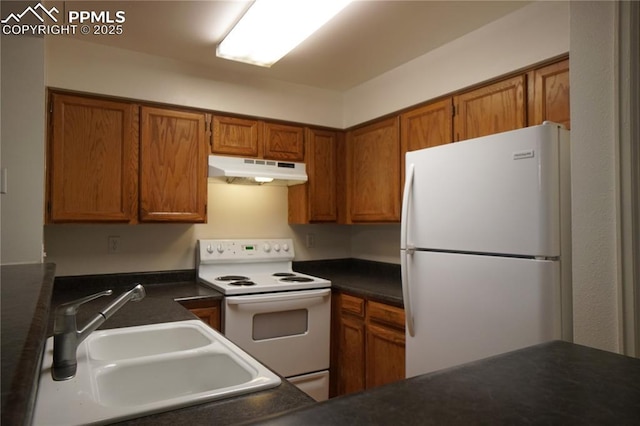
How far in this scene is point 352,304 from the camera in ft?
8.83

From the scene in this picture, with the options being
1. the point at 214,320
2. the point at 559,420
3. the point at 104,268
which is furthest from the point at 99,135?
the point at 559,420

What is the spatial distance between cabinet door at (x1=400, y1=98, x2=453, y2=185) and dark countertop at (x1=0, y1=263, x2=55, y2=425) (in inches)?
86.2

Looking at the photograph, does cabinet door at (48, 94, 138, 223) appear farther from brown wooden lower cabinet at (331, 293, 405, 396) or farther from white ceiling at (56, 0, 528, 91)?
brown wooden lower cabinet at (331, 293, 405, 396)

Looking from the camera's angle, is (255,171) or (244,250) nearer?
(255,171)

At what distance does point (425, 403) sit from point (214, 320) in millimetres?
2172

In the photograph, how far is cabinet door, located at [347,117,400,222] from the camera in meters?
2.82

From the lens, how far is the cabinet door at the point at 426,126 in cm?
243

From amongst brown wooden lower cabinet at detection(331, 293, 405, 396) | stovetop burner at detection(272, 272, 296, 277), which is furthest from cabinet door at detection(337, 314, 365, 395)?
stovetop burner at detection(272, 272, 296, 277)

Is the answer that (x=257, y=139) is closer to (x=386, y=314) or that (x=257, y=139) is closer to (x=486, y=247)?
(x=386, y=314)

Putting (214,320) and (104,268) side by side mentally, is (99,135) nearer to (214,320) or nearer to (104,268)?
(104,268)

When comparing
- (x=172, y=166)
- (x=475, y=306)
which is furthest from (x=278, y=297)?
(x=475, y=306)

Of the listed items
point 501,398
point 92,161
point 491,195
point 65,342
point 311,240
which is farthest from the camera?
point 311,240

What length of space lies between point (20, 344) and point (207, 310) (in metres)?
2.01

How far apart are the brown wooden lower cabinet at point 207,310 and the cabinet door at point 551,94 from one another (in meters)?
2.07
